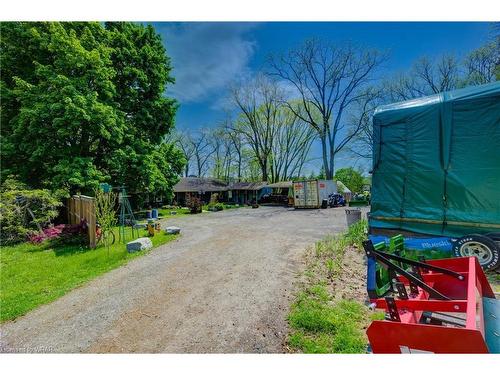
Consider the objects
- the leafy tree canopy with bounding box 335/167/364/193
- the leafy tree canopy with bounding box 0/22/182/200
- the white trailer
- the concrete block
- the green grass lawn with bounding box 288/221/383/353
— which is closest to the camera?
the green grass lawn with bounding box 288/221/383/353

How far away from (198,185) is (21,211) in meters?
26.0

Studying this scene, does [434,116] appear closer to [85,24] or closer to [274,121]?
[85,24]

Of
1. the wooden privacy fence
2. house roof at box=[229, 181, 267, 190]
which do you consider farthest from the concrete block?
house roof at box=[229, 181, 267, 190]

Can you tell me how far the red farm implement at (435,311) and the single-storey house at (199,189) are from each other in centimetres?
3306

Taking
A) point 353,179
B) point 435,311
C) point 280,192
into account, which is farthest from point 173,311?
point 353,179

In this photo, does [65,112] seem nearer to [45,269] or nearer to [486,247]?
[45,269]

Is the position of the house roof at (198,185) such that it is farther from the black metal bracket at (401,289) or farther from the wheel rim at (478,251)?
the black metal bracket at (401,289)

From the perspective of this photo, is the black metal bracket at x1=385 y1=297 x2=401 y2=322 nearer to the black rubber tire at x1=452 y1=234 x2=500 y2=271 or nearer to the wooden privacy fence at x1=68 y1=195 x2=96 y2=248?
the black rubber tire at x1=452 y1=234 x2=500 y2=271

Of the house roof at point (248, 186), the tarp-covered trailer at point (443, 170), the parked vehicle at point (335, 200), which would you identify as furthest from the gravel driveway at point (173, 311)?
the house roof at point (248, 186)

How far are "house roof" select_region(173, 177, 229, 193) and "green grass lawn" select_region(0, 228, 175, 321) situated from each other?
1009 inches

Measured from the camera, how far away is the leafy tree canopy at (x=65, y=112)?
12.8 m

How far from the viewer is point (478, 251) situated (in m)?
4.79

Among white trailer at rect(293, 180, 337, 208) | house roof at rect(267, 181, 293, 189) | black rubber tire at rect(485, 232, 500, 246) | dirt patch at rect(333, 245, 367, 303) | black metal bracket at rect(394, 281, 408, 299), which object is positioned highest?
house roof at rect(267, 181, 293, 189)

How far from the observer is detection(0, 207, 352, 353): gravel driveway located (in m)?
3.22
